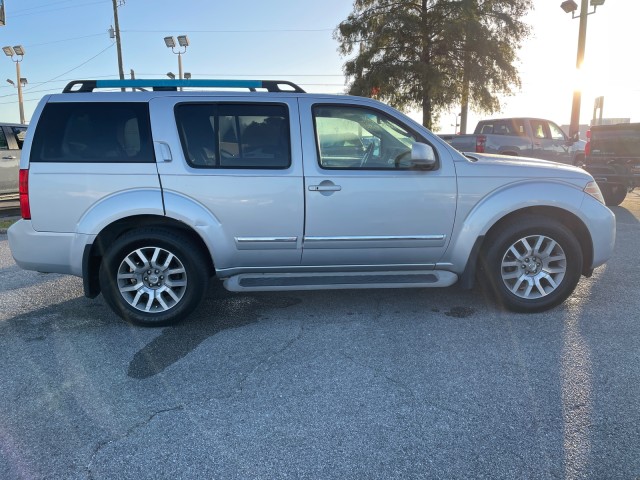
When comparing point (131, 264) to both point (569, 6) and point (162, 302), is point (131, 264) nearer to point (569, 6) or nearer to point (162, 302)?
point (162, 302)

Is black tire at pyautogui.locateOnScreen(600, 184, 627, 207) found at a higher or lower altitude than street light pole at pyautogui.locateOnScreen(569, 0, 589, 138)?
lower

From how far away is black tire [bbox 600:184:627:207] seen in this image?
35.2 feet

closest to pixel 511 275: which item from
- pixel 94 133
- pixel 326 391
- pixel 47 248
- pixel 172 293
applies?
pixel 326 391

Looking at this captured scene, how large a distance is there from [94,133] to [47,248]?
1.03m

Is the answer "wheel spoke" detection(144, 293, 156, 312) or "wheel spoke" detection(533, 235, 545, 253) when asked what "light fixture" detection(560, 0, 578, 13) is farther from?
"wheel spoke" detection(144, 293, 156, 312)

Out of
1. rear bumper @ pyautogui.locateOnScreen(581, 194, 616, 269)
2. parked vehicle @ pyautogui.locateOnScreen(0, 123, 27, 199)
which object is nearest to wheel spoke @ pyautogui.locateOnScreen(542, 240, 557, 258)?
rear bumper @ pyautogui.locateOnScreen(581, 194, 616, 269)

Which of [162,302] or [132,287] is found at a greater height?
[132,287]

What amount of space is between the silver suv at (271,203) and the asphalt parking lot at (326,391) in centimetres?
40

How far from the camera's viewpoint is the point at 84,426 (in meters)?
2.64

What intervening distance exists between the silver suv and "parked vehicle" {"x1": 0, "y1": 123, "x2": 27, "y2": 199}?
8127mm

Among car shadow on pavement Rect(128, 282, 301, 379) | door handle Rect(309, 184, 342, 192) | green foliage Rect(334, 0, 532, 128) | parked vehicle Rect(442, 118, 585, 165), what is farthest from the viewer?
green foliage Rect(334, 0, 532, 128)

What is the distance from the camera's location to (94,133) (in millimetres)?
3914

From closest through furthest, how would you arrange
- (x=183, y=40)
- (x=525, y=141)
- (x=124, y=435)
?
(x=124, y=435)
(x=525, y=141)
(x=183, y=40)

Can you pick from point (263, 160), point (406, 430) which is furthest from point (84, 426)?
point (263, 160)
